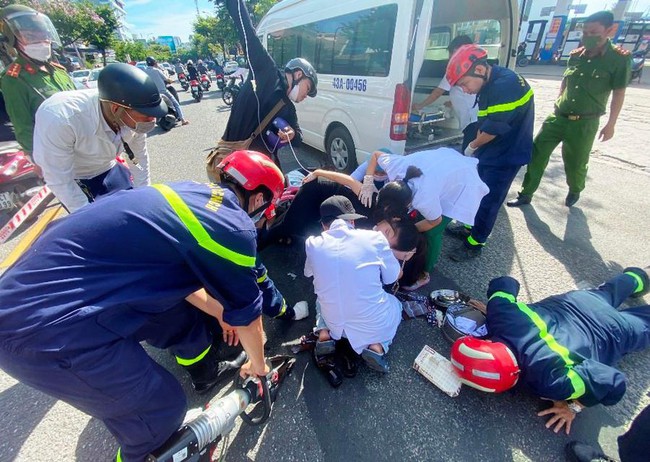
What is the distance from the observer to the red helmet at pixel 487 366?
1.50 m

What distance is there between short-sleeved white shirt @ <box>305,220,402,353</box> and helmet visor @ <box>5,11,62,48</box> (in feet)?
9.51

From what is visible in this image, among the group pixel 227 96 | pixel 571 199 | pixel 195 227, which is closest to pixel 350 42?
pixel 571 199

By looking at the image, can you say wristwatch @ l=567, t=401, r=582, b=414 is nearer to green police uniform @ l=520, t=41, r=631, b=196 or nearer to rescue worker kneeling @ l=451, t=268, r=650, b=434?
rescue worker kneeling @ l=451, t=268, r=650, b=434

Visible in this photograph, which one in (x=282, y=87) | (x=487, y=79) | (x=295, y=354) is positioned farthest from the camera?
(x=282, y=87)

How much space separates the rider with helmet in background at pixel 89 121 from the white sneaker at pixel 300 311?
61.6 inches

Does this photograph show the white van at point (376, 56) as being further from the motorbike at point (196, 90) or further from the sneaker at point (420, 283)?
the motorbike at point (196, 90)

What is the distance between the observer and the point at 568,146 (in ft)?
10.9

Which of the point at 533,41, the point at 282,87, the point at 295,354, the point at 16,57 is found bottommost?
the point at 295,354

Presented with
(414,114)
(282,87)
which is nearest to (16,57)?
(282,87)

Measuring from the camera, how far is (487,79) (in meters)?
2.48

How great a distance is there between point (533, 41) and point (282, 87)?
29.1 metres

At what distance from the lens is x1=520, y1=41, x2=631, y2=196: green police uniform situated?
9.84 ft

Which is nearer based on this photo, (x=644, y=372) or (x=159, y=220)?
(x=159, y=220)

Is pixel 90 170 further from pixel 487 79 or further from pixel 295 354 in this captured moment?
pixel 487 79
